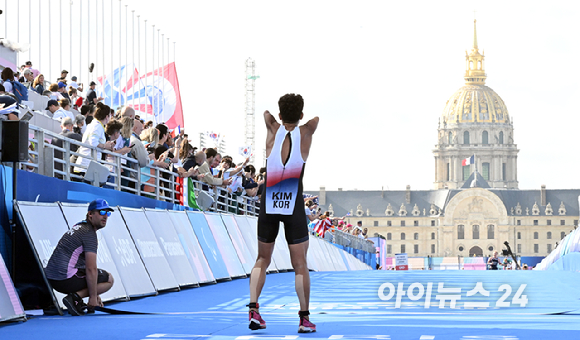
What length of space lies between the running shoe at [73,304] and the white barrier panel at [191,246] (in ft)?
15.4

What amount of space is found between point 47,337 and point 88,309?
184 cm

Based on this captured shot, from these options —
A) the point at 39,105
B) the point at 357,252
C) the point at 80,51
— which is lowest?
the point at 357,252

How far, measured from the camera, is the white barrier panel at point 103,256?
9.62 m

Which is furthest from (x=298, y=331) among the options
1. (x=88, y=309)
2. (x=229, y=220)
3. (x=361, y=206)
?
(x=361, y=206)

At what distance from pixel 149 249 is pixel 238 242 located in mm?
5678

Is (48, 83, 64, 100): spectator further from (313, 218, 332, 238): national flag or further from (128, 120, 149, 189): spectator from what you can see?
(313, 218, 332, 238): national flag

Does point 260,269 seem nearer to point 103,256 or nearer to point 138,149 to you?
point 103,256

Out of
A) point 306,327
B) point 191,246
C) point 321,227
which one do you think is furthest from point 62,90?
point 321,227

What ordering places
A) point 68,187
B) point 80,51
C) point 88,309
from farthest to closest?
point 80,51 → point 68,187 → point 88,309

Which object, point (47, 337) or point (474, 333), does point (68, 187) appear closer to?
point (47, 337)

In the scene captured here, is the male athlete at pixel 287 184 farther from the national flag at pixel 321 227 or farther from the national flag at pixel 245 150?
the national flag at pixel 245 150

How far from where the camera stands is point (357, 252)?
51.3 metres

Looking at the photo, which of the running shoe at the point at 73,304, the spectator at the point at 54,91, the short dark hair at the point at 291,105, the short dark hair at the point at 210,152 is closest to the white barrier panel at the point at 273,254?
the short dark hair at the point at 210,152

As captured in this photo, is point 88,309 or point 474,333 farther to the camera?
point 88,309
